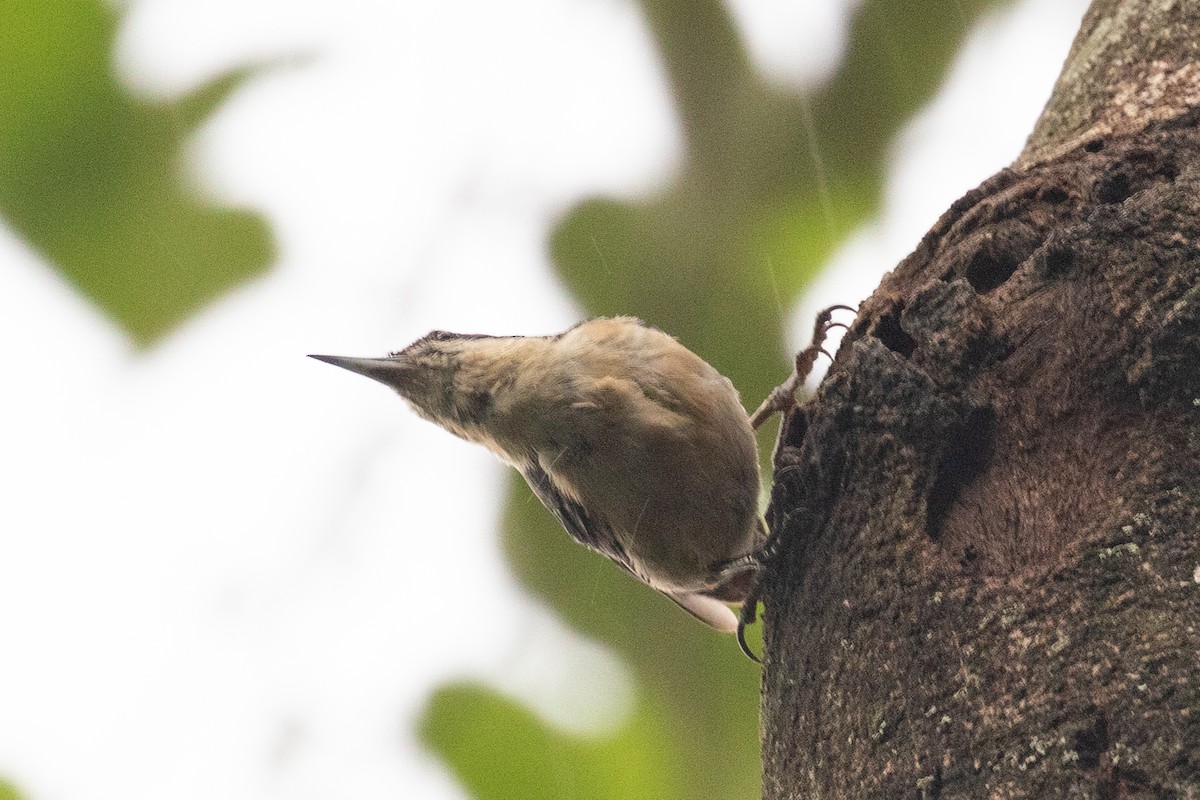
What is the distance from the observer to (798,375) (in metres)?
2.58

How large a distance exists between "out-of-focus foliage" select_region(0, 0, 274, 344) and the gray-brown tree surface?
1519 millimetres

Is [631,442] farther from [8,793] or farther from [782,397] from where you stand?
[8,793]

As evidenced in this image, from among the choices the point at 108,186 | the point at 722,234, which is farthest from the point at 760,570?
the point at 108,186

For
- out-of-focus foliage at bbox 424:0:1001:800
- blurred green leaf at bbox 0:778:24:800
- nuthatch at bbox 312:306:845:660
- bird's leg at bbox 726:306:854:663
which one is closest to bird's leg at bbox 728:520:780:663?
bird's leg at bbox 726:306:854:663

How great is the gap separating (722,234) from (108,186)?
1.43 m

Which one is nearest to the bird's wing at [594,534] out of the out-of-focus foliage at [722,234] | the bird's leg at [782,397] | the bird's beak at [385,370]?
the out-of-focus foliage at [722,234]

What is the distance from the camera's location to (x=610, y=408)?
245 cm

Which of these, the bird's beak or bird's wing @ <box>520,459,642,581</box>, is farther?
the bird's beak

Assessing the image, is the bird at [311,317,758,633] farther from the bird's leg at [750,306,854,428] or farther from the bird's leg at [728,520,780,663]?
the bird's leg at [728,520,780,663]

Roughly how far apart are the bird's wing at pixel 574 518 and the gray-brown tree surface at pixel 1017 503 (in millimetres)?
865

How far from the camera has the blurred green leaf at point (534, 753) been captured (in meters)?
2.60

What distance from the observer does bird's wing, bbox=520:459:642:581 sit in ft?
8.53

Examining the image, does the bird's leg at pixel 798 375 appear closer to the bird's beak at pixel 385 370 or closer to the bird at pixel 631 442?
the bird at pixel 631 442

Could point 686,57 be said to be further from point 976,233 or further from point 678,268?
point 976,233
